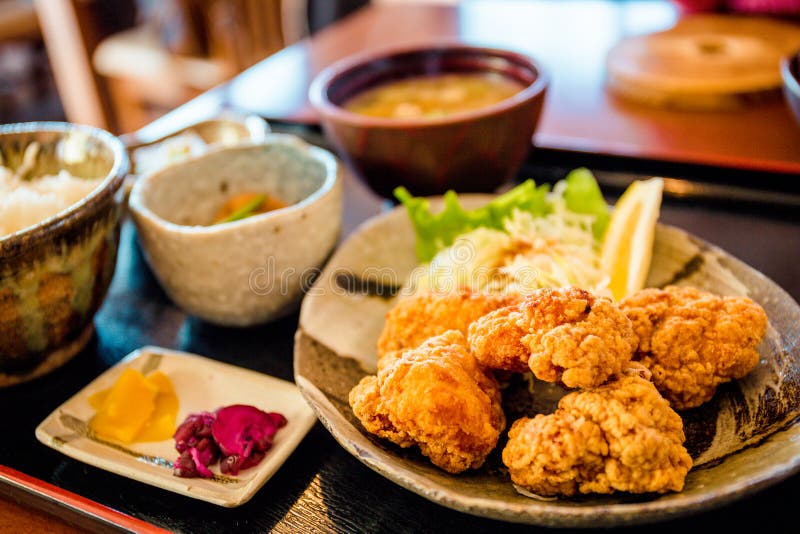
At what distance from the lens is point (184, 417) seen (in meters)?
1.69

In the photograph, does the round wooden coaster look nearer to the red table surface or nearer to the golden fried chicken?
the red table surface

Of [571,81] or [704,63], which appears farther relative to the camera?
[571,81]

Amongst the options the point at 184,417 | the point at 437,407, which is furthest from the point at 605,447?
the point at 184,417

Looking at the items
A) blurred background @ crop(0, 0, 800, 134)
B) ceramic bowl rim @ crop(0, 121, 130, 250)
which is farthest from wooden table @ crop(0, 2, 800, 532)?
blurred background @ crop(0, 0, 800, 134)

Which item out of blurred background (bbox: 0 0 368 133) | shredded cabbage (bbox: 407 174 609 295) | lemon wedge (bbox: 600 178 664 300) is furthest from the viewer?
blurred background (bbox: 0 0 368 133)

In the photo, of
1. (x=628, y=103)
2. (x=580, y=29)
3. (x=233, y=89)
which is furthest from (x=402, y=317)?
(x=580, y=29)

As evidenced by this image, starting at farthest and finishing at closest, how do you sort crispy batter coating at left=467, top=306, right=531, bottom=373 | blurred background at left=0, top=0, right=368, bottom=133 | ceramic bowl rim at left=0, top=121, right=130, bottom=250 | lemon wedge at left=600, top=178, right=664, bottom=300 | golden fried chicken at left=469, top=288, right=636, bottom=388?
blurred background at left=0, top=0, right=368, bottom=133 → lemon wedge at left=600, top=178, right=664, bottom=300 → ceramic bowl rim at left=0, top=121, right=130, bottom=250 → crispy batter coating at left=467, top=306, right=531, bottom=373 → golden fried chicken at left=469, top=288, right=636, bottom=388

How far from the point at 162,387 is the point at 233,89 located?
7.37 ft

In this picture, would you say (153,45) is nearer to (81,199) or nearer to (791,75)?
(81,199)

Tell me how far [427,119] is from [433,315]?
2.43 ft

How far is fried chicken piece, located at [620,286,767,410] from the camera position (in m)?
1.47

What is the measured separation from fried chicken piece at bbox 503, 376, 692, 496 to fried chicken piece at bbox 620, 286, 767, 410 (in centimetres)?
17

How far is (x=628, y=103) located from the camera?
3.07 m

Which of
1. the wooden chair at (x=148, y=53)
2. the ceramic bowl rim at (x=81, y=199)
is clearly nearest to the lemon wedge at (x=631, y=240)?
the ceramic bowl rim at (x=81, y=199)
